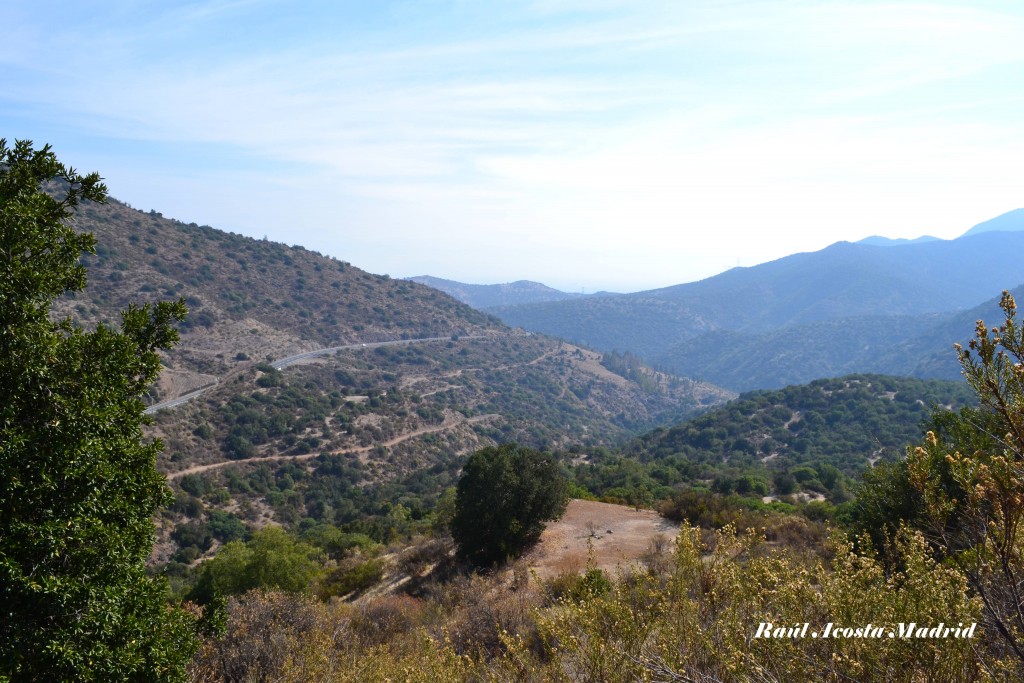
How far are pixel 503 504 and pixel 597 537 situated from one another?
3040 mm

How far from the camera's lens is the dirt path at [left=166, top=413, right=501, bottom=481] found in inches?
1566

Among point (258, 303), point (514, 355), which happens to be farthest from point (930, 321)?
point (258, 303)

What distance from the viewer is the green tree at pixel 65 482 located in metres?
5.00

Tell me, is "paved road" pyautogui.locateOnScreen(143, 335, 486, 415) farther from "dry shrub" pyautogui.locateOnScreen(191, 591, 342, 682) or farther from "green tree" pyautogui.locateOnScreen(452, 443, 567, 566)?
"dry shrub" pyautogui.locateOnScreen(191, 591, 342, 682)

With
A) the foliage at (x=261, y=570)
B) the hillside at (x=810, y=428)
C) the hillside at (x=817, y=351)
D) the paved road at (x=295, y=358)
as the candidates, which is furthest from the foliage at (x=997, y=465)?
the hillside at (x=817, y=351)

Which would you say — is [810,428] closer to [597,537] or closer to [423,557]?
[597,537]

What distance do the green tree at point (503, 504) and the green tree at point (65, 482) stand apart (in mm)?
9551

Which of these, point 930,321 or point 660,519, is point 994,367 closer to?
point 660,519

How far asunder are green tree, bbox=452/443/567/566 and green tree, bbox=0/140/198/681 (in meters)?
9.55

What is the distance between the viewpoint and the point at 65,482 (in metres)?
5.30

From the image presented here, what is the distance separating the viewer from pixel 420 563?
1630 cm

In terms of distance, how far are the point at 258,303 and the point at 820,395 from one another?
68.6 metres

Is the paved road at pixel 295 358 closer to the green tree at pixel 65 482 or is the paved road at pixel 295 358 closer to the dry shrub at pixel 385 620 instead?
the dry shrub at pixel 385 620

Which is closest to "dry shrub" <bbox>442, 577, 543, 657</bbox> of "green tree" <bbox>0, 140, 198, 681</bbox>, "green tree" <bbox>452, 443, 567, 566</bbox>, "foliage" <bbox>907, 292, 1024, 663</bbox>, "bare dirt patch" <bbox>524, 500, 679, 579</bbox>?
"bare dirt patch" <bbox>524, 500, 679, 579</bbox>
